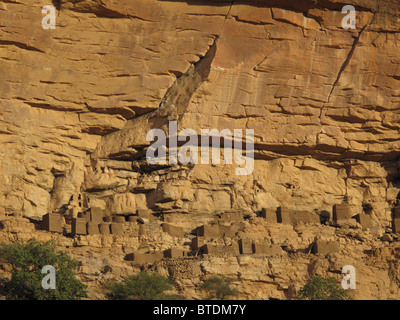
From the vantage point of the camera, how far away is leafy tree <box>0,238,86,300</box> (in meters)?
33.9

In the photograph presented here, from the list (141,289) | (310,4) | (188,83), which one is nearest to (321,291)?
(141,289)

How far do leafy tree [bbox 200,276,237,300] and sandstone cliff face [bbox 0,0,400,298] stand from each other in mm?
5938

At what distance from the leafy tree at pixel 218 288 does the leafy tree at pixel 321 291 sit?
1857mm

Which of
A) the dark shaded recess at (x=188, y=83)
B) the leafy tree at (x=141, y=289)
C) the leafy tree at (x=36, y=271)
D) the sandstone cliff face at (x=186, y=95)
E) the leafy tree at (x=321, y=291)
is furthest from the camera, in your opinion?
the dark shaded recess at (x=188, y=83)

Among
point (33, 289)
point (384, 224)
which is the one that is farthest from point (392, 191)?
point (33, 289)

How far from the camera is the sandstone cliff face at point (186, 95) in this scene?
132ft

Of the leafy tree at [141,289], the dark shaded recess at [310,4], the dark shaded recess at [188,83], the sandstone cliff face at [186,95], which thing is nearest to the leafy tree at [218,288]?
the leafy tree at [141,289]

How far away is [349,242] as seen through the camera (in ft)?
127

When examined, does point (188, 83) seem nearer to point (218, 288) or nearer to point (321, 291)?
point (218, 288)

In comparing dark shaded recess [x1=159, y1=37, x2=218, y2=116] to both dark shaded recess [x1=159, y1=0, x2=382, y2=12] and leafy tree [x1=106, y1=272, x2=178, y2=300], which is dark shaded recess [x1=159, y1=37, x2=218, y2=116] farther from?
leafy tree [x1=106, y1=272, x2=178, y2=300]

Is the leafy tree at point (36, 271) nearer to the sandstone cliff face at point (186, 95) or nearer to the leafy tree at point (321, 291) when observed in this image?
the sandstone cliff face at point (186, 95)

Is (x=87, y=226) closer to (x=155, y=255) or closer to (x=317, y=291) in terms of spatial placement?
(x=155, y=255)

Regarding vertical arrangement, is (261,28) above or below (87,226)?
above

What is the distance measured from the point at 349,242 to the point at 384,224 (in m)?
3.49
